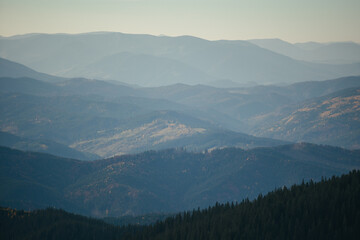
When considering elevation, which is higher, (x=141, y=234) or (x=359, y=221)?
(x=359, y=221)

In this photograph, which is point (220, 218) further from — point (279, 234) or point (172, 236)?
point (279, 234)

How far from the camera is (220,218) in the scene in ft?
591

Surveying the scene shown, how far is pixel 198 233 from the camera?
167 metres

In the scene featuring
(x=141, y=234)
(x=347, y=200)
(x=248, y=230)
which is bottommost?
(x=141, y=234)

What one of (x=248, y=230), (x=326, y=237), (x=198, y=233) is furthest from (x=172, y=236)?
(x=326, y=237)

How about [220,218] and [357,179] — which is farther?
[220,218]

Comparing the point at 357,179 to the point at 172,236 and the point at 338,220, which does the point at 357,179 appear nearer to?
the point at 338,220

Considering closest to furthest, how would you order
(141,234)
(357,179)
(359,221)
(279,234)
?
(359,221), (279,234), (357,179), (141,234)

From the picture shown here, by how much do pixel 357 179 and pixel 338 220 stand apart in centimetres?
2425

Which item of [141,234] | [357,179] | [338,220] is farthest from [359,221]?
[141,234]

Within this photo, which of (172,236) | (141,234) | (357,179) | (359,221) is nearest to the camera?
(359,221)

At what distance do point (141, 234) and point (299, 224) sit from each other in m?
63.4

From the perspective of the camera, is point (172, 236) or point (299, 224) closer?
point (299, 224)

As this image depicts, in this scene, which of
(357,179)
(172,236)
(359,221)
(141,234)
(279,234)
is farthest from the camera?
(141,234)
